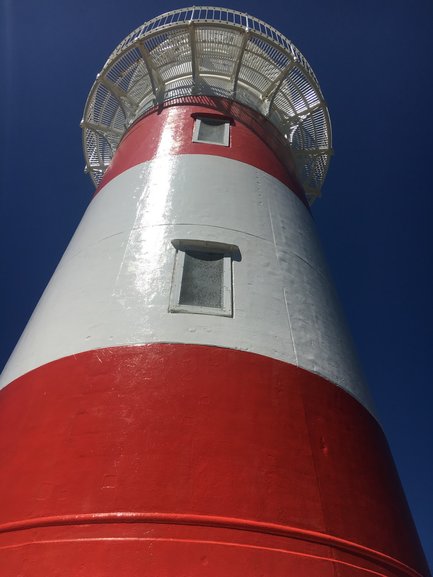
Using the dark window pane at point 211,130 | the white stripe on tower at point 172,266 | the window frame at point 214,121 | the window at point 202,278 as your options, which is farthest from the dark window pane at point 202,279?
the dark window pane at point 211,130

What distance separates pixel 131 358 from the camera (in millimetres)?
4301

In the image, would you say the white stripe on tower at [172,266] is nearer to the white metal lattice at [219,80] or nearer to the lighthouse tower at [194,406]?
the lighthouse tower at [194,406]

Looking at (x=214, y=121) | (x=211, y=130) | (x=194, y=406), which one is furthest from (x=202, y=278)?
(x=214, y=121)

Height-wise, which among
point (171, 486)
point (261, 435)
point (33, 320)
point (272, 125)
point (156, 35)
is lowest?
point (171, 486)

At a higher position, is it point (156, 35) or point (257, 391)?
point (156, 35)

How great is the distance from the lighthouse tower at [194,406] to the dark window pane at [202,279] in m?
0.02

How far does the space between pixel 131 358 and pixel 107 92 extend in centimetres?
925

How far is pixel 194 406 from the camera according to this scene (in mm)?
3977

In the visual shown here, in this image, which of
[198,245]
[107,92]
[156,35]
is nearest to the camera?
[198,245]

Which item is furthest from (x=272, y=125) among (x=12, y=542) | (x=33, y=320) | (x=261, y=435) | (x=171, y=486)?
(x=12, y=542)

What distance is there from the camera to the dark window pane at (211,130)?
8188 millimetres

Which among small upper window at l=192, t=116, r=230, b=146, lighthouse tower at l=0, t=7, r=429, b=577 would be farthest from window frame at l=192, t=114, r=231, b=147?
lighthouse tower at l=0, t=7, r=429, b=577

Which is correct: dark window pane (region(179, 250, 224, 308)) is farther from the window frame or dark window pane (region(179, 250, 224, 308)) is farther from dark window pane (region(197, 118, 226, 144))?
dark window pane (region(197, 118, 226, 144))

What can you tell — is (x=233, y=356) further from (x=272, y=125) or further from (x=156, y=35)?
(x=156, y=35)
